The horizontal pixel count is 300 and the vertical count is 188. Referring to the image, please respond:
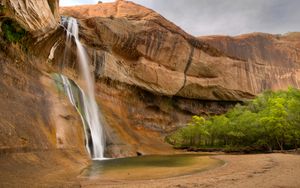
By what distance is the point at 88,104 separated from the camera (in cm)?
3231

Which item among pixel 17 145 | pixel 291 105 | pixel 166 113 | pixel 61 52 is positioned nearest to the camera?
pixel 17 145

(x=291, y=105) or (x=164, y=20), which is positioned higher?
(x=164, y=20)

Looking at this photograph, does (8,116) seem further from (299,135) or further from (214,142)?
(214,142)

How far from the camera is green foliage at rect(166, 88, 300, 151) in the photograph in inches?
1268

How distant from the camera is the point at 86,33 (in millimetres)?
43375

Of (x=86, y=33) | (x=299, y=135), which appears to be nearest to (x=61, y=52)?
(x=86, y=33)

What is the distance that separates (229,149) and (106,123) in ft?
48.5

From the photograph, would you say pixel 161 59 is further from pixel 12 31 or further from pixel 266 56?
pixel 12 31

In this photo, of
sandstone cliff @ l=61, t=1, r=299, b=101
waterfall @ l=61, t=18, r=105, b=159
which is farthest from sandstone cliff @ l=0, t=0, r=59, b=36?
sandstone cliff @ l=61, t=1, r=299, b=101

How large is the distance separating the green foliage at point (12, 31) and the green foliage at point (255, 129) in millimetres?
23235

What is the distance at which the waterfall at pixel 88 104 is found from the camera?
27.7 metres

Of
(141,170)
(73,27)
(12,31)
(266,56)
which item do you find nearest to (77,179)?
(141,170)

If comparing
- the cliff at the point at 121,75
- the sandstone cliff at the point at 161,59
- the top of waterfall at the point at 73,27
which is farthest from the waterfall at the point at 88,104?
the sandstone cliff at the point at 161,59

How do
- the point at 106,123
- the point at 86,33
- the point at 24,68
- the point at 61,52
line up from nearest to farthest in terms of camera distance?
the point at 24,68
the point at 106,123
the point at 61,52
the point at 86,33
